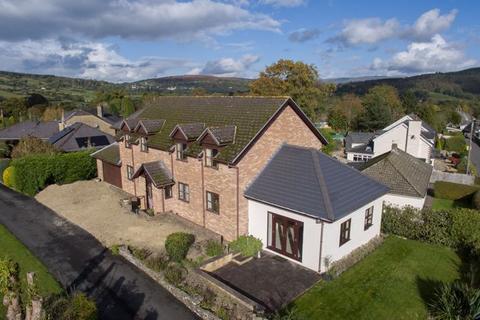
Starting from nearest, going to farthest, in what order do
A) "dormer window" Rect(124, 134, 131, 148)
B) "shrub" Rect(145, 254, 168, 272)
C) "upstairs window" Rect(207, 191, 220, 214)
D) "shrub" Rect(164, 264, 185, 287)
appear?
"shrub" Rect(164, 264, 185, 287) → "shrub" Rect(145, 254, 168, 272) → "upstairs window" Rect(207, 191, 220, 214) → "dormer window" Rect(124, 134, 131, 148)

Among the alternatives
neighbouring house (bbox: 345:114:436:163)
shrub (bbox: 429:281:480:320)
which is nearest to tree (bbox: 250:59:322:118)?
neighbouring house (bbox: 345:114:436:163)

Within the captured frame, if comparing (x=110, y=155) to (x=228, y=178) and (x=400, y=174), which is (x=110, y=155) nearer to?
(x=228, y=178)

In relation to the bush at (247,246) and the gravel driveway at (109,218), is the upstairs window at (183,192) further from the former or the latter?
the bush at (247,246)

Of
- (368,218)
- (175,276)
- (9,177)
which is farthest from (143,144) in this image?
(368,218)

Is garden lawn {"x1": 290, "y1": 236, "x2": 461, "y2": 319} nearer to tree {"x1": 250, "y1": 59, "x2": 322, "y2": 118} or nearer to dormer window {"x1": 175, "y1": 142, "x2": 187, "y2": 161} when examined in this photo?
dormer window {"x1": 175, "y1": 142, "x2": 187, "y2": 161}

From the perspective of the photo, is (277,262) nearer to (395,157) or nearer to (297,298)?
(297,298)

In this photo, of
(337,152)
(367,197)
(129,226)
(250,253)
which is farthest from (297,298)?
(337,152)
